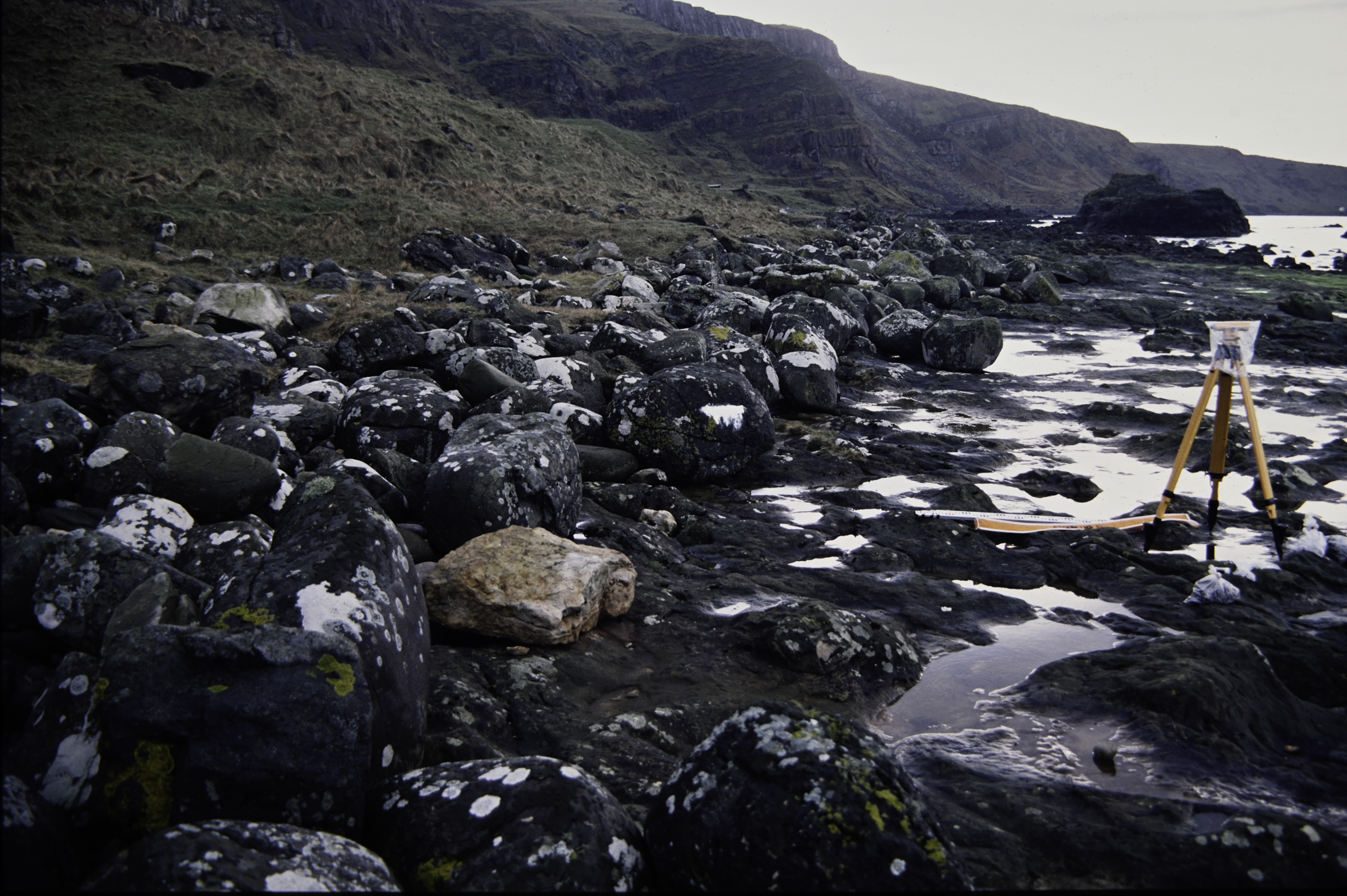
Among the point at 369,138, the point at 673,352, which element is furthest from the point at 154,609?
the point at 369,138

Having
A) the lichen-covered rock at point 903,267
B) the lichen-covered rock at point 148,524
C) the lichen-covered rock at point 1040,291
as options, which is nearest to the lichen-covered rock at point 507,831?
the lichen-covered rock at point 148,524

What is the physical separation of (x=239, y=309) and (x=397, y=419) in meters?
3.89

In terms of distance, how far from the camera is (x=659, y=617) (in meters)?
4.53

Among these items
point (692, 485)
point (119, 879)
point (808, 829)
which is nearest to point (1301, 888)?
point (808, 829)

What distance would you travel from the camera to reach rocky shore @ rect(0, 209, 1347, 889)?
2119 millimetres

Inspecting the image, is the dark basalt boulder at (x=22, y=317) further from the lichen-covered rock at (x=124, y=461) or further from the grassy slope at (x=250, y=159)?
the grassy slope at (x=250, y=159)

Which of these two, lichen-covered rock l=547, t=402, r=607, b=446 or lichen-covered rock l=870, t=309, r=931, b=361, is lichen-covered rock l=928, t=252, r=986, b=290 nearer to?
lichen-covered rock l=870, t=309, r=931, b=361

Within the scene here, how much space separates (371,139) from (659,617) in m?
24.0

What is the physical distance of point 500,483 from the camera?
15.6 ft

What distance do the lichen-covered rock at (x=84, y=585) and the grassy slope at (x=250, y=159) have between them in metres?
11.0

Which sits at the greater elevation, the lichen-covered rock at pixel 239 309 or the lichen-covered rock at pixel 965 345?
the lichen-covered rock at pixel 965 345

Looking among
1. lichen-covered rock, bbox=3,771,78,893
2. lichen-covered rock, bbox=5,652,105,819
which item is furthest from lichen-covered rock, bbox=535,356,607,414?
lichen-covered rock, bbox=3,771,78,893

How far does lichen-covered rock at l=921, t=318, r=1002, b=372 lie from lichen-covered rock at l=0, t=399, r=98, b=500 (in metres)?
11.6

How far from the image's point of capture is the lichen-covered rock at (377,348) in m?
8.00
